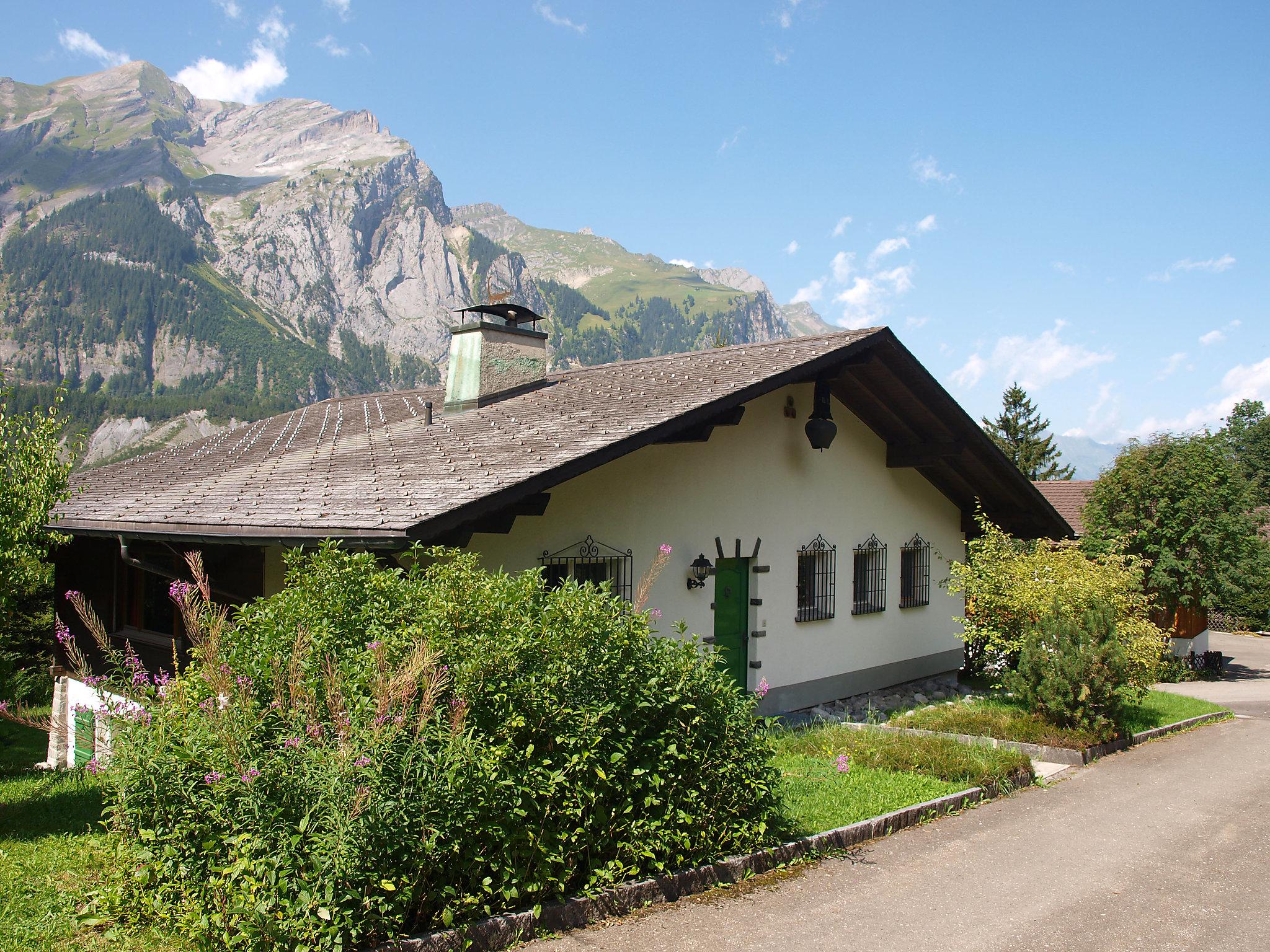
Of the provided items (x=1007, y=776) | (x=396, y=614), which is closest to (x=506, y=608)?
(x=396, y=614)

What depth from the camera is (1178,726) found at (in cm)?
1208

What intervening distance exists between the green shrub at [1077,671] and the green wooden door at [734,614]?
3.10 metres

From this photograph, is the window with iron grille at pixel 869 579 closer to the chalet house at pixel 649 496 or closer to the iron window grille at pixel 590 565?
the chalet house at pixel 649 496

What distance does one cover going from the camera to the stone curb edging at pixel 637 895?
4562mm

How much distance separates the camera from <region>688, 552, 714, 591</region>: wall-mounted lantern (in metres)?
10.4

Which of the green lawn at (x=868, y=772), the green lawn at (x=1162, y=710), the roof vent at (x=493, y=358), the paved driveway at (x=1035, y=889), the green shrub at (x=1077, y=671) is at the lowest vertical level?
the green lawn at (x=1162, y=710)

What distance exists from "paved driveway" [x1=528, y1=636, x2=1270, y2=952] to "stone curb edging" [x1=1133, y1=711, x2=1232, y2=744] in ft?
7.24

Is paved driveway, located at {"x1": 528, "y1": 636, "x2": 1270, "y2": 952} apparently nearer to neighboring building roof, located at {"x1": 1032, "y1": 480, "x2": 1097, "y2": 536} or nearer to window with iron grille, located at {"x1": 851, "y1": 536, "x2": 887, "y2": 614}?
window with iron grille, located at {"x1": 851, "y1": 536, "x2": 887, "y2": 614}

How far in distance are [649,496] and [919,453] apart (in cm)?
561

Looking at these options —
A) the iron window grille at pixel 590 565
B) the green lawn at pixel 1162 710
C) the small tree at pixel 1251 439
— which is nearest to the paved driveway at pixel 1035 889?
the green lawn at pixel 1162 710

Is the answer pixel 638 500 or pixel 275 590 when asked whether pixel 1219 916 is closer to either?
pixel 638 500

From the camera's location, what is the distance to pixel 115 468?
1344 cm

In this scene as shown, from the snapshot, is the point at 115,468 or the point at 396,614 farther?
the point at 115,468

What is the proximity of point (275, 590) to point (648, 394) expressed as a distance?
166 inches
